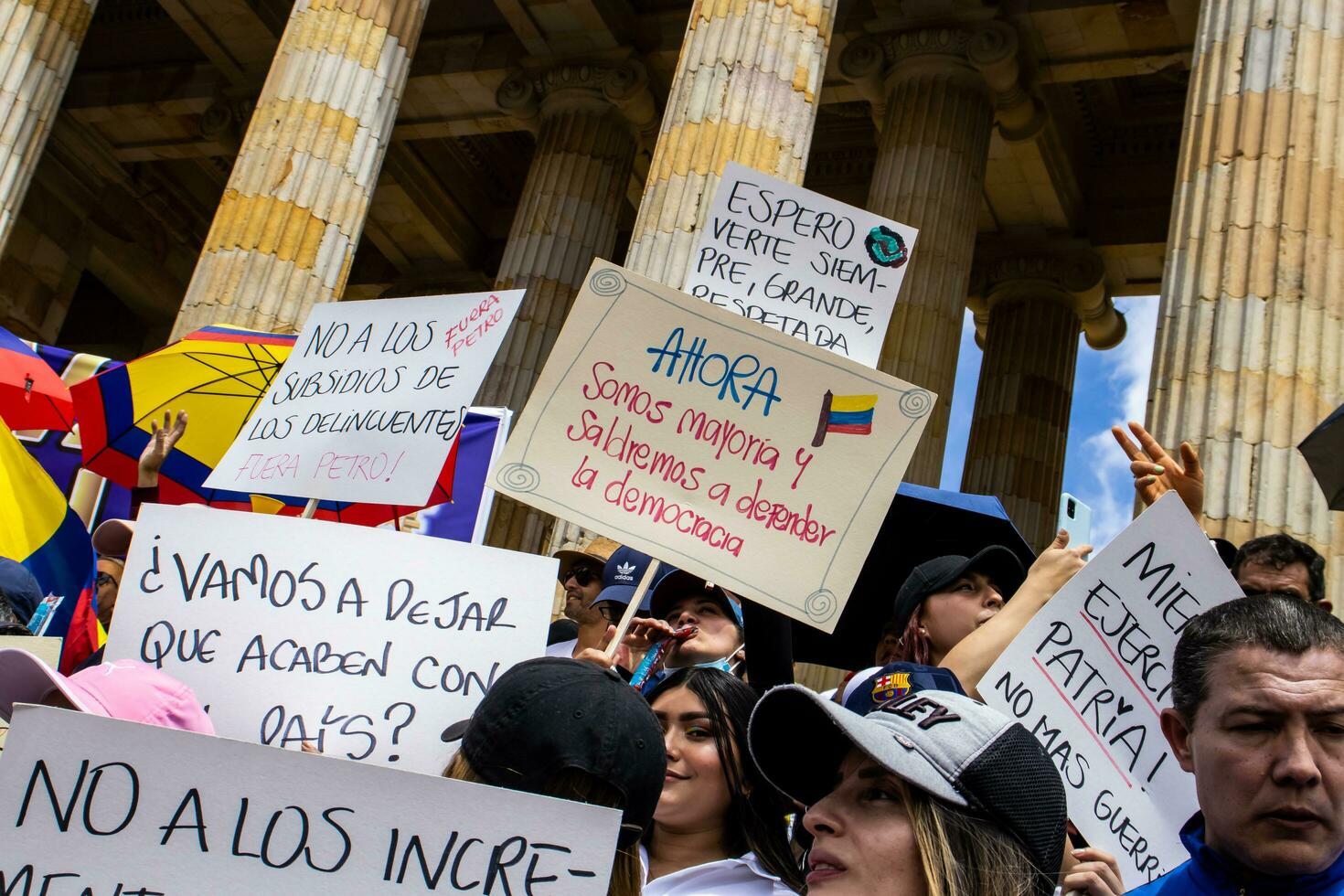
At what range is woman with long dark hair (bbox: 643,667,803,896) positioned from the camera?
3.82 metres

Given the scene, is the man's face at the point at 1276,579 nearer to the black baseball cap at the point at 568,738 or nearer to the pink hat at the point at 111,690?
the black baseball cap at the point at 568,738

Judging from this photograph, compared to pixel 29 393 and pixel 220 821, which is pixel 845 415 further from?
pixel 29 393

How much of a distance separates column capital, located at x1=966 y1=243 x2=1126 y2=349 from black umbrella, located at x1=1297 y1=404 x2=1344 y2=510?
48.7 ft

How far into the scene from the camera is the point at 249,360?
8938 mm

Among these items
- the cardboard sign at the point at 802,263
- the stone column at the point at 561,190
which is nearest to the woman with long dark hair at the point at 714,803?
the cardboard sign at the point at 802,263

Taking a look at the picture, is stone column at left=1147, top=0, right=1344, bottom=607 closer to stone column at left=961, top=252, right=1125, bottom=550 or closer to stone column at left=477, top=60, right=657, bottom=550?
stone column at left=961, top=252, right=1125, bottom=550

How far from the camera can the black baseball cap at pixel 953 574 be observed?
5.12 meters

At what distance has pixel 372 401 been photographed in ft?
20.4

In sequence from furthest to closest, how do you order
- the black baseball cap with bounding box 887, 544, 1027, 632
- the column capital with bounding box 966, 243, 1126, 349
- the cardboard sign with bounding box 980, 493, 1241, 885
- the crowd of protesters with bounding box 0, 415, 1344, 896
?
the column capital with bounding box 966, 243, 1126, 349 < the black baseball cap with bounding box 887, 544, 1027, 632 < the cardboard sign with bounding box 980, 493, 1241, 885 < the crowd of protesters with bounding box 0, 415, 1344, 896

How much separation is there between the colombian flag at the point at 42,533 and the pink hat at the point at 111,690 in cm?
403

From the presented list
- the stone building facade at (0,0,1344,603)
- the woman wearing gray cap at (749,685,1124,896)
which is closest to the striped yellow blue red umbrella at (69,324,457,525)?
the stone building facade at (0,0,1344,603)

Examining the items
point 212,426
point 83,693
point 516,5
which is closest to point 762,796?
point 83,693

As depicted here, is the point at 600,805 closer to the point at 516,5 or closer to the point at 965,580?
the point at 965,580

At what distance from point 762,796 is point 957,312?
14.1 metres
